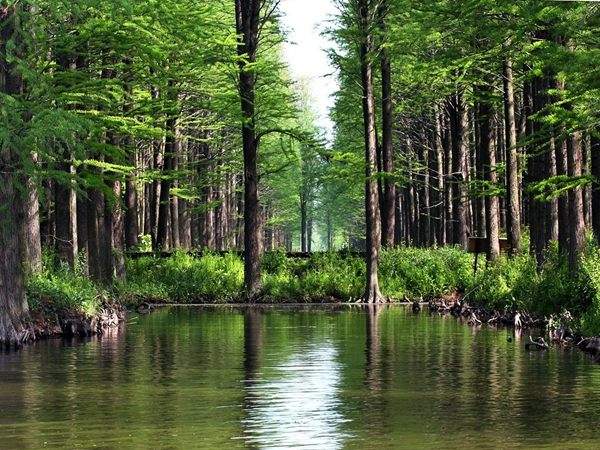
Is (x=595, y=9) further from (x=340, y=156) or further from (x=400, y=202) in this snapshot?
(x=400, y=202)

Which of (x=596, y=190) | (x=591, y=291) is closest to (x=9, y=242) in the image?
(x=591, y=291)

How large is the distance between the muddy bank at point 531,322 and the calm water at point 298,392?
640 millimetres

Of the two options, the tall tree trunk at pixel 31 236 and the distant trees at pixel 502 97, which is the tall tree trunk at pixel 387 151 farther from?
the tall tree trunk at pixel 31 236

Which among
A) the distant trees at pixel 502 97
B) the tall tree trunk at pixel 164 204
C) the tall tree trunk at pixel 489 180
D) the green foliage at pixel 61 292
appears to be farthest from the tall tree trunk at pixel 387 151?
the green foliage at pixel 61 292

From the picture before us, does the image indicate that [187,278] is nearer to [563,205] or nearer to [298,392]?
[563,205]

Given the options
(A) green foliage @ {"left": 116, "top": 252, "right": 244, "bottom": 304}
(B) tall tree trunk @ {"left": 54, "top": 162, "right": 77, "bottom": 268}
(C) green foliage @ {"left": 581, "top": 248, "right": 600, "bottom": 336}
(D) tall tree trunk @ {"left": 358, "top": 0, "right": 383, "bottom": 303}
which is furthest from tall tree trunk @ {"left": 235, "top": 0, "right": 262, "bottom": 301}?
Result: (C) green foliage @ {"left": 581, "top": 248, "right": 600, "bottom": 336}

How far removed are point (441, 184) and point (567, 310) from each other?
34187 millimetres

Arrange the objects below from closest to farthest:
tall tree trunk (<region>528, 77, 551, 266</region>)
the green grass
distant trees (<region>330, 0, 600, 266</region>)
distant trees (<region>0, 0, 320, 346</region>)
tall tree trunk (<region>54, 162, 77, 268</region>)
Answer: distant trees (<region>0, 0, 320, 346</region>)
distant trees (<region>330, 0, 600, 266</region>)
tall tree trunk (<region>54, 162, 77, 268</region>)
tall tree trunk (<region>528, 77, 551, 266</region>)
the green grass

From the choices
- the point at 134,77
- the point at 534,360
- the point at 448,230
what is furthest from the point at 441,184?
the point at 534,360

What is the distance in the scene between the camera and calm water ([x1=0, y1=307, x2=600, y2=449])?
14070 millimetres

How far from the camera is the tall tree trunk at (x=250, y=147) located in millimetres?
46156

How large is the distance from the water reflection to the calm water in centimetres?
3

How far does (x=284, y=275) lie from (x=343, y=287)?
2723 mm

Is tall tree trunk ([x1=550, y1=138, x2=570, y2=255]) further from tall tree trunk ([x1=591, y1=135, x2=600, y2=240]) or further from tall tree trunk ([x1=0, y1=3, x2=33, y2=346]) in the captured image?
tall tree trunk ([x1=0, y1=3, x2=33, y2=346])
